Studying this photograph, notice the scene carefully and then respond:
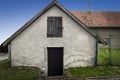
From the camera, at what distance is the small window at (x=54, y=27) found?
53.1ft

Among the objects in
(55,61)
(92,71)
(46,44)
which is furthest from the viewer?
(55,61)

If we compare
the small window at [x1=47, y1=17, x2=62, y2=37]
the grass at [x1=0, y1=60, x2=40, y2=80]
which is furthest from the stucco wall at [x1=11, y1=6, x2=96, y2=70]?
the grass at [x1=0, y1=60, x2=40, y2=80]

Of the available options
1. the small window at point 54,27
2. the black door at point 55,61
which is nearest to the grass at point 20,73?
the black door at point 55,61

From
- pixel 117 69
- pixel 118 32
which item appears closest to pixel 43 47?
pixel 117 69

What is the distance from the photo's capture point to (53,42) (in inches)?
641

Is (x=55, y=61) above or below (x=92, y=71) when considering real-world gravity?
above

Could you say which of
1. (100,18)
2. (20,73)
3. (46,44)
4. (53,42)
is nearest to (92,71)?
(53,42)

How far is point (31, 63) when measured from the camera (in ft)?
53.6

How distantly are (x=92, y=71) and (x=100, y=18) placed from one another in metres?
18.7

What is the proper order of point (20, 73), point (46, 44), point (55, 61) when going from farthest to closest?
point (55, 61) → point (46, 44) → point (20, 73)

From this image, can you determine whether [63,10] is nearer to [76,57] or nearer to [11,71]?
[76,57]

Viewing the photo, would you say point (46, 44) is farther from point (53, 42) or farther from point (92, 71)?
point (92, 71)

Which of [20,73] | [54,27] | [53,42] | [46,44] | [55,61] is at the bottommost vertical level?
[20,73]

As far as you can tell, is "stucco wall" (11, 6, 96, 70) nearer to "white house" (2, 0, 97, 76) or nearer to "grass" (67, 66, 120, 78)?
"white house" (2, 0, 97, 76)
